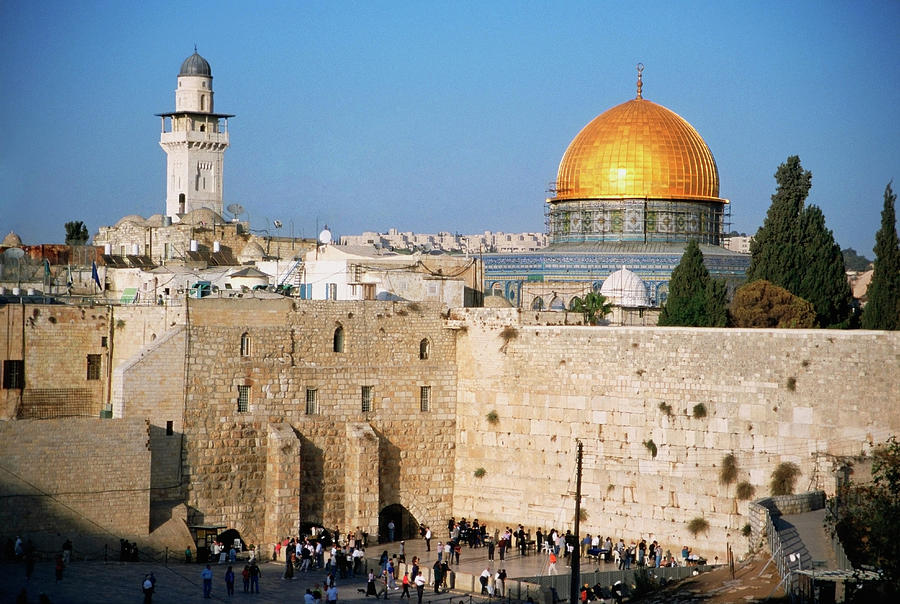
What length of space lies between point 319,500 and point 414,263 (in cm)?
728

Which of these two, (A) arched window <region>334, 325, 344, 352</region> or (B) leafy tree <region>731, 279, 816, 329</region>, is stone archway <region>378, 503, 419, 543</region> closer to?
(A) arched window <region>334, 325, 344, 352</region>

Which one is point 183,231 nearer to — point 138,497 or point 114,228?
point 114,228

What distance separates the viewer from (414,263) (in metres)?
33.2

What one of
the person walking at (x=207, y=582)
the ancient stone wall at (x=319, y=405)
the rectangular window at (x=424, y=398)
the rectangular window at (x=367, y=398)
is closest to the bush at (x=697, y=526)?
the ancient stone wall at (x=319, y=405)

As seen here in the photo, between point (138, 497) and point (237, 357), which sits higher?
point (237, 357)

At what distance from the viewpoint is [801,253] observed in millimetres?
33906

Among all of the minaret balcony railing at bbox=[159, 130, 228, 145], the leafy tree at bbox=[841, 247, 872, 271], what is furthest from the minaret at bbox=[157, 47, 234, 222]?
the leafy tree at bbox=[841, 247, 872, 271]

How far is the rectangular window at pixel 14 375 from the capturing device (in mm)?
27828

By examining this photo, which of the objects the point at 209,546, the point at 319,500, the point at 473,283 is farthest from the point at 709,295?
the point at 209,546

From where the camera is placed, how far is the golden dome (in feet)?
130

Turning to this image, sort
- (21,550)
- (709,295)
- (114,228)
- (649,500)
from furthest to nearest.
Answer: (114,228), (709,295), (649,500), (21,550)

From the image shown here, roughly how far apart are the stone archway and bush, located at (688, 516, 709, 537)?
6.14 metres

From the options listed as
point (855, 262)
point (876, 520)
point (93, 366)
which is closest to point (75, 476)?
point (93, 366)

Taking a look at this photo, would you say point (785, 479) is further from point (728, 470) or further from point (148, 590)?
point (148, 590)
